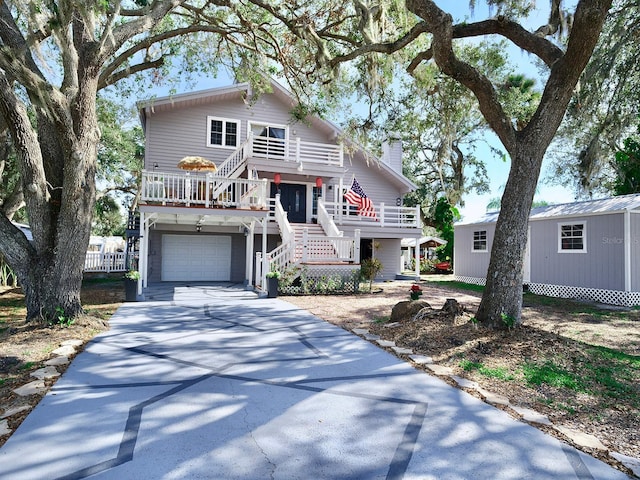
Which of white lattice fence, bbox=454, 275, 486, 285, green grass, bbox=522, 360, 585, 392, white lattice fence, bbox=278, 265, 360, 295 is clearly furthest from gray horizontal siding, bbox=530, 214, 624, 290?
green grass, bbox=522, 360, 585, 392

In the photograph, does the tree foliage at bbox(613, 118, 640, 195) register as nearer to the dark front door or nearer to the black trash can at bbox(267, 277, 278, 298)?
the dark front door

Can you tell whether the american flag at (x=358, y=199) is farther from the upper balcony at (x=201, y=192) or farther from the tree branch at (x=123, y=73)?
the tree branch at (x=123, y=73)

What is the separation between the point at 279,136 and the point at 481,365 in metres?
14.2

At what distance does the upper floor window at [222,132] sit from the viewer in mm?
15852

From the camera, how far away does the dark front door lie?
16.4m

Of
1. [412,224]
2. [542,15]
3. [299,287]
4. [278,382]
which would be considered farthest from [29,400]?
[412,224]

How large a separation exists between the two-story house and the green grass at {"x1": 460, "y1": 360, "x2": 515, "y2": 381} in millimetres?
7832

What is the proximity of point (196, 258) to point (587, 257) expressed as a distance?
1394 centimetres

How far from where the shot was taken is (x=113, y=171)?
63.2 ft

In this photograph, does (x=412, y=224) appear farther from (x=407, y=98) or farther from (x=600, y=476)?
(x=600, y=476)

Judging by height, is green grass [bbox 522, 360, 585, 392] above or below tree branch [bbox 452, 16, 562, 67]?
below

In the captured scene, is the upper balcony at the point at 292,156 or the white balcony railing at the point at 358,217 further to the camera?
the white balcony railing at the point at 358,217

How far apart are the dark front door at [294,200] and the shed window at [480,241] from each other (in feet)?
24.9

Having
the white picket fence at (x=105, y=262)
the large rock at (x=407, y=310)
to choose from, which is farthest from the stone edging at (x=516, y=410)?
the white picket fence at (x=105, y=262)
